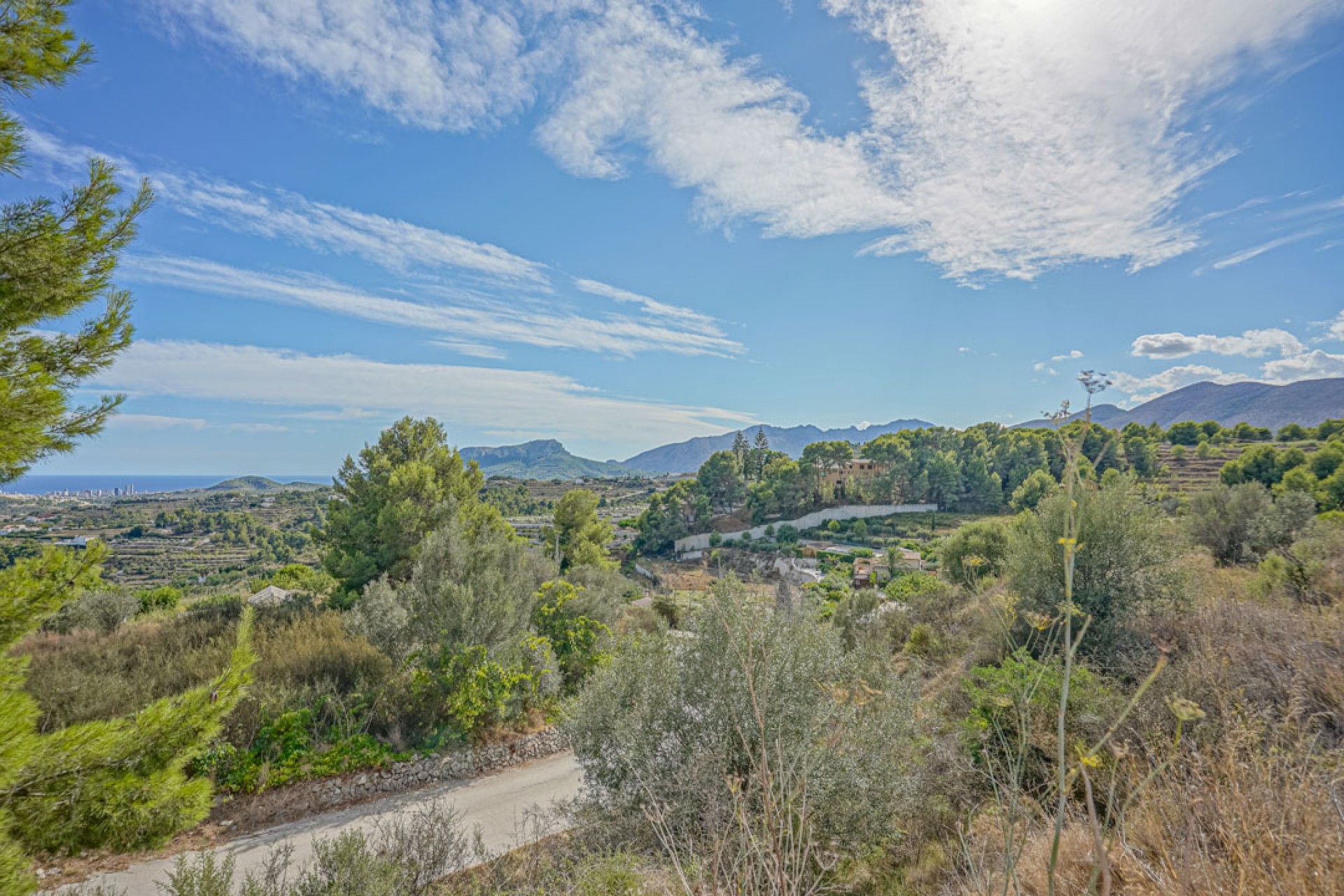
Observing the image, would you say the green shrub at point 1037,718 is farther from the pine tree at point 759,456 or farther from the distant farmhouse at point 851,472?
the pine tree at point 759,456

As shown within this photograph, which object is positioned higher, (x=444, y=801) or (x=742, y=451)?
(x=742, y=451)

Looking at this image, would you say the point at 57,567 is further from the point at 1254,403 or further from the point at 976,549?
the point at 1254,403

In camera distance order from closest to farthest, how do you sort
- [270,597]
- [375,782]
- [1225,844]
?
[1225,844] < [375,782] < [270,597]

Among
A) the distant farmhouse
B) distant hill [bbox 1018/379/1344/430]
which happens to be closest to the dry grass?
the distant farmhouse

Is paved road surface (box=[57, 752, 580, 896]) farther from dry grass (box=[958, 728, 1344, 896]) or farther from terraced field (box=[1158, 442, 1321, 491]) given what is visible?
terraced field (box=[1158, 442, 1321, 491])

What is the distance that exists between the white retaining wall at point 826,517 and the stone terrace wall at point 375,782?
1650 inches

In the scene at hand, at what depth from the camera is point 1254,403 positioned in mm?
68188

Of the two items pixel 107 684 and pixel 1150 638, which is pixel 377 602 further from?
pixel 1150 638

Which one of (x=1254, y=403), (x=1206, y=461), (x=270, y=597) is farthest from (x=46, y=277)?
(x=1254, y=403)

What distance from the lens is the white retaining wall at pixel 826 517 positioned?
4972cm

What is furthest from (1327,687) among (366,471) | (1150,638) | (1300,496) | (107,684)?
(366,471)

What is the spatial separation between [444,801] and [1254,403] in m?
98.4

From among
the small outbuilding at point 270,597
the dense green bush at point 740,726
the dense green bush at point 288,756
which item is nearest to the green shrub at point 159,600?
the small outbuilding at point 270,597

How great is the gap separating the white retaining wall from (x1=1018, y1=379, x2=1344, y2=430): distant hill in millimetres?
22090
